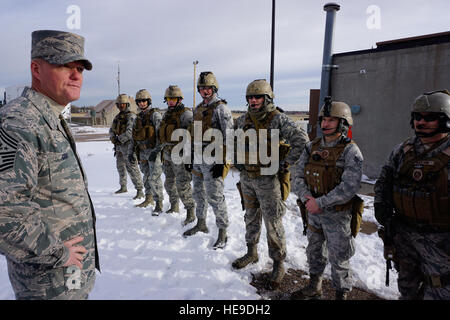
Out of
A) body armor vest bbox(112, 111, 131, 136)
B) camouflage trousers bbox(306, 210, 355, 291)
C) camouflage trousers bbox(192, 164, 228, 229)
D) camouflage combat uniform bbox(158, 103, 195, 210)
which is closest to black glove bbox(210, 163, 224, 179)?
camouflage trousers bbox(192, 164, 228, 229)

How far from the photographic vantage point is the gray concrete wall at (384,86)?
7828 millimetres

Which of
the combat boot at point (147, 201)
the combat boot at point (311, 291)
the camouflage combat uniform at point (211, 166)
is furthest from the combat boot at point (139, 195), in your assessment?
the combat boot at point (311, 291)

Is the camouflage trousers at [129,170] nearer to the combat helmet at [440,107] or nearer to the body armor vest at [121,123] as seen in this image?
the body armor vest at [121,123]

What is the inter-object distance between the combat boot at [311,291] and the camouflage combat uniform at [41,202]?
7.20 feet

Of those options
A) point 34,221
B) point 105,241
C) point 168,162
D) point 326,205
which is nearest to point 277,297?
point 326,205

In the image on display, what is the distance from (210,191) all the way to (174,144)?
144 centimetres

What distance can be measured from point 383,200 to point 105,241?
4.05 metres

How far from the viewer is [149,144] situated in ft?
18.8

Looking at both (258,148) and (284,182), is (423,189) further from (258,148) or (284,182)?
(258,148)

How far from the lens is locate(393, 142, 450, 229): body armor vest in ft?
6.68

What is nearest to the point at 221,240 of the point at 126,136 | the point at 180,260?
the point at 180,260

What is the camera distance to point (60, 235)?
5.03 feet

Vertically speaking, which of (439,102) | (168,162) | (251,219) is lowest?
(251,219)
